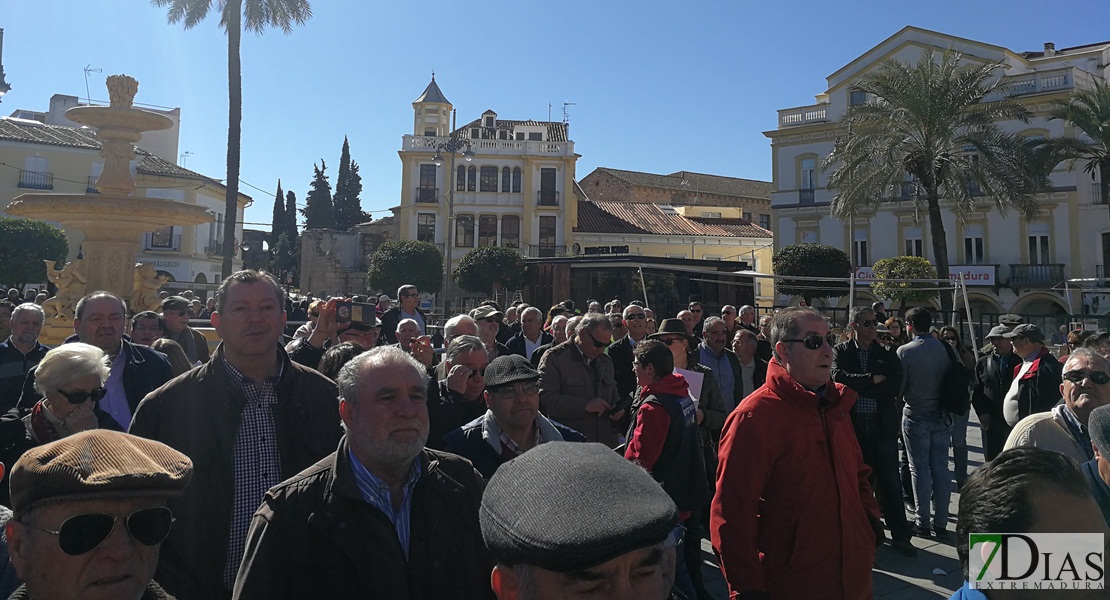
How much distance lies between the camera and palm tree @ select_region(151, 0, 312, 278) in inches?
805

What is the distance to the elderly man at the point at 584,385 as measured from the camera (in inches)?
217

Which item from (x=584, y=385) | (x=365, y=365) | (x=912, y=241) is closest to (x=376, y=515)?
(x=365, y=365)

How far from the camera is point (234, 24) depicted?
2083 centimetres

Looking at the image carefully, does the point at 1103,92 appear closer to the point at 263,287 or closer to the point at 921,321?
the point at 921,321

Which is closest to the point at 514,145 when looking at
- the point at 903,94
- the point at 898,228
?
the point at 898,228

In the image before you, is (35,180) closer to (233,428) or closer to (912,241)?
(233,428)

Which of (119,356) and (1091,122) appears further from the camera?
(1091,122)

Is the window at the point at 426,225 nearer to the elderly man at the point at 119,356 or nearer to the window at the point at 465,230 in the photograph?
the window at the point at 465,230

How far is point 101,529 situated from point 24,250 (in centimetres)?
3545

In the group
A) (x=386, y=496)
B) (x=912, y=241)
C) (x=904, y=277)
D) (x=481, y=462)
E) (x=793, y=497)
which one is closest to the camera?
(x=386, y=496)

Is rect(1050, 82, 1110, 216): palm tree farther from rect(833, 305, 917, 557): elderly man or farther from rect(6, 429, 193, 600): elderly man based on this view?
rect(6, 429, 193, 600): elderly man

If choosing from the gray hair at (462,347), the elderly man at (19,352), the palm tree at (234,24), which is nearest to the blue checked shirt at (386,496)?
the gray hair at (462,347)

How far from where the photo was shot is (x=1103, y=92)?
25.9m

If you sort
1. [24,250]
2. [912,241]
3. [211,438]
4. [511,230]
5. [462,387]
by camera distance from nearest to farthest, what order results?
1. [211,438]
2. [462,387]
3. [24,250]
4. [912,241]
5. [511,230]
